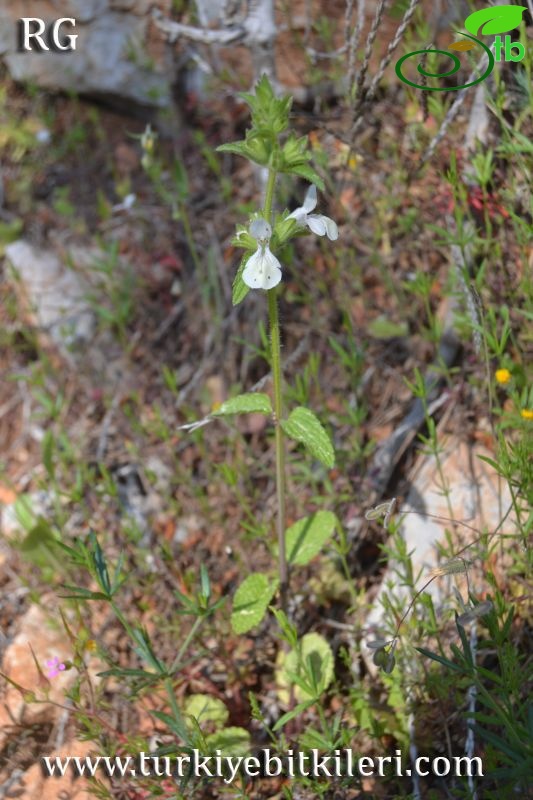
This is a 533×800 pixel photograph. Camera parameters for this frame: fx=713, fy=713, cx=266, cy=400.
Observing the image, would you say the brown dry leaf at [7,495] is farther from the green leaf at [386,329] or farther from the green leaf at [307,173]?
the green leaf at [307,173]

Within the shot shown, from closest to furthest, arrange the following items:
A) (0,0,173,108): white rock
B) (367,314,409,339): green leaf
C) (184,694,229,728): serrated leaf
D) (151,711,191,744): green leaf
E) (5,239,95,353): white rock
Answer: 1. (151,711,191,744): green leaf
2. (184,694,229,728): serrated leaf
3. (367,314,409,339): green leaf
4. (5,239,95,353): white rock
5. (0,0,173,108): white rock

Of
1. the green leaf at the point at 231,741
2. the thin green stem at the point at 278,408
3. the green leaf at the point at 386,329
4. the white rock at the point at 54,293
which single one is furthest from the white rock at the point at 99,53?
the green leaf at the point at 231,741

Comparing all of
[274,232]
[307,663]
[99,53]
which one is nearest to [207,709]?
[307,663]

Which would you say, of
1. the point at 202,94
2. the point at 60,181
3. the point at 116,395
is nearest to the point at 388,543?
the point at 116,395

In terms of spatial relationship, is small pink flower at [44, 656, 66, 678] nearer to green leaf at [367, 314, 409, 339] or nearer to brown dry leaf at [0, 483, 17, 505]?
brown dry leaf at [0, 483, 17, 505]

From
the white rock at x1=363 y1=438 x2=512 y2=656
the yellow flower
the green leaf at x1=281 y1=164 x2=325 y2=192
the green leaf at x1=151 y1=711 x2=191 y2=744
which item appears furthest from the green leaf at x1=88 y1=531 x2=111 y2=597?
the yellow flower

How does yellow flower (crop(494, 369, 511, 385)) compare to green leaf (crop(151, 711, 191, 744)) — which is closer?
green leaf (crop(151, 711, 191, 744))

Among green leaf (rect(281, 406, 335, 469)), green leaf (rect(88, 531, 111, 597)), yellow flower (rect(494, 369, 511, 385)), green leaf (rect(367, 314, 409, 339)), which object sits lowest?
green leaf (rect(88, 531, 111, 597))
